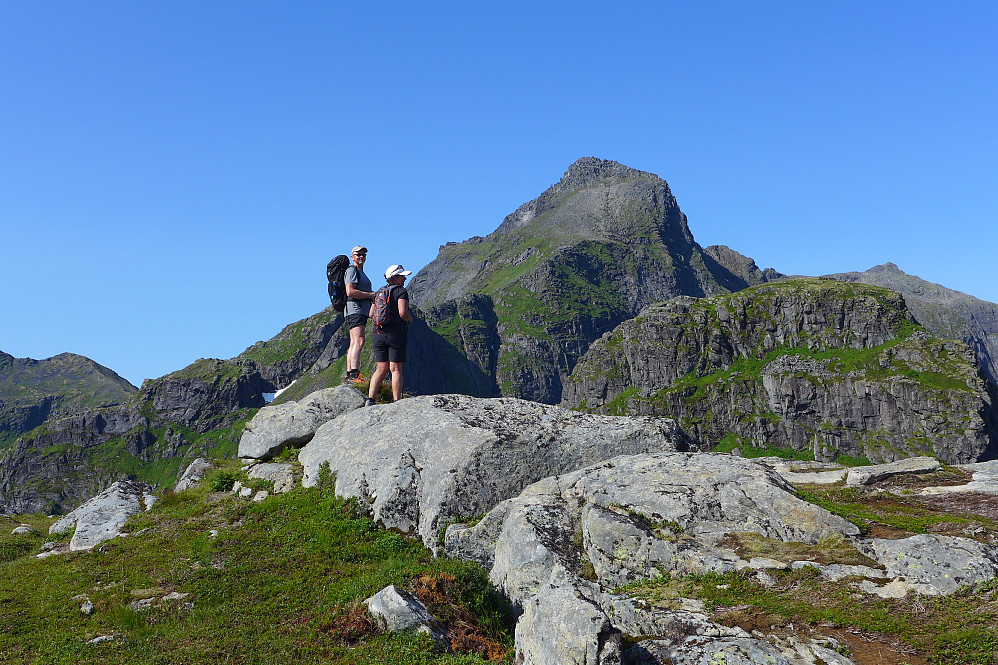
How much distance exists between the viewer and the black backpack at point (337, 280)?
88.3 ft

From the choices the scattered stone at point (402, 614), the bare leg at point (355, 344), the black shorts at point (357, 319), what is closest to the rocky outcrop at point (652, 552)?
the scattered stone at point (402, 614)

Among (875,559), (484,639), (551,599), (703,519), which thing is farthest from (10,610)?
(875,559)

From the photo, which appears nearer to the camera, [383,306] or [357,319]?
[383,306]

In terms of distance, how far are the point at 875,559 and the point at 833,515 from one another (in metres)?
1.76

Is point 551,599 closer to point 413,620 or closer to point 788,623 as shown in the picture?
point 413,620

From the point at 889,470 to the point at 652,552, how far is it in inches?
503

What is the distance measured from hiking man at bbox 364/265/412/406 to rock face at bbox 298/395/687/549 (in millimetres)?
2278

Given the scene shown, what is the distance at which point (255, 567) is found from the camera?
1641 cm

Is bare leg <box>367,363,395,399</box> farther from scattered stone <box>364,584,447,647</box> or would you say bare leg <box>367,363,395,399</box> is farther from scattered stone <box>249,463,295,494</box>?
scattered stone <box>364,584,447,647</box>

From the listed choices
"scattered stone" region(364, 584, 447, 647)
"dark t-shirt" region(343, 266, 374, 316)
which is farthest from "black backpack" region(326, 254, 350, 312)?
"scattered stone" region(364, 584, 447, 647)

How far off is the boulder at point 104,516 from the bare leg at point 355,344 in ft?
33.1

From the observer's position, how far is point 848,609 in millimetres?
11594

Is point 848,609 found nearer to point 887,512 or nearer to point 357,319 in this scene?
point 887,512

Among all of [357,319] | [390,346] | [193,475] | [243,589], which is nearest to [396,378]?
[390,346]
